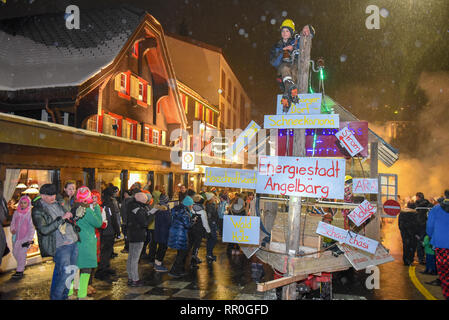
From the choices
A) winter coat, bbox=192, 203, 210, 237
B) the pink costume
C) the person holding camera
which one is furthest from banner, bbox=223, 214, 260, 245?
the pink costume

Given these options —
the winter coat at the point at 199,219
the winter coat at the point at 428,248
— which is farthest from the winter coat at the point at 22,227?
the winter coat at the point at 428,248

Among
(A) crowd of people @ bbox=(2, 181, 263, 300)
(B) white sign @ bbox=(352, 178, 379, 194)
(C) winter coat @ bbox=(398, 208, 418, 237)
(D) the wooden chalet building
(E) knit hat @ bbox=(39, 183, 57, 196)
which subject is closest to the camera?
(B) white sign @ bbox=(352, 178, 379, 194)

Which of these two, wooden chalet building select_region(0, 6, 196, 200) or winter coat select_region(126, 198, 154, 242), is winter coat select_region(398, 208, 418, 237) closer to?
winter coat select_region(126, 198, 154, 242)

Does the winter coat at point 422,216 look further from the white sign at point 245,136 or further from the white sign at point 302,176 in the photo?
the white sign at point 245,136

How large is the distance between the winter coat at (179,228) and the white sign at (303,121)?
13.0 ft

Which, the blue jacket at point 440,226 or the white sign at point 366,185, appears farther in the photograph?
the blue jacket at point 440,226

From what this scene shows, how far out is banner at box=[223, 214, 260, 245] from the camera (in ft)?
16.5

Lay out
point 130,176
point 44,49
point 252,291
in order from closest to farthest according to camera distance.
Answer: point 252,291 → point 44,49 → point 130,176

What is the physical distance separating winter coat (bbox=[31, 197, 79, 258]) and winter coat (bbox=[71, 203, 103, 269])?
1.85 ft

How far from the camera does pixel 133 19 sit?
15.8m

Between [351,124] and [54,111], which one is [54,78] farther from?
[351,124]

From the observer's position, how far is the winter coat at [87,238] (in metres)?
5.87

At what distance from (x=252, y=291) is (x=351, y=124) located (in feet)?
15.8

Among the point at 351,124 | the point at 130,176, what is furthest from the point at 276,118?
the point at 130,176
